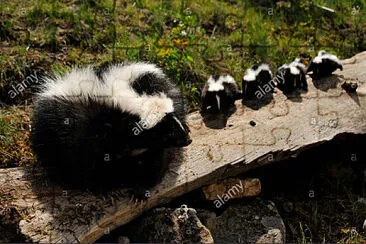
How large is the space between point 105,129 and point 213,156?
3.54ft

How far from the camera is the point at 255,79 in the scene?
5379 millimetres

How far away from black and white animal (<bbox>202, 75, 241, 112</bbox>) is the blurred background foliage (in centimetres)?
53

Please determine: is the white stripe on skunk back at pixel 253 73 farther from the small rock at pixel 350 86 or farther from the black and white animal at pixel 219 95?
the small rock at pixel 350 86

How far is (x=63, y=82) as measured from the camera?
4.19 meters

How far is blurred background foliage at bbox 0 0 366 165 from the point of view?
223 inches

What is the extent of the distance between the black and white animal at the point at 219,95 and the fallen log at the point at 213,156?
0.44 feet

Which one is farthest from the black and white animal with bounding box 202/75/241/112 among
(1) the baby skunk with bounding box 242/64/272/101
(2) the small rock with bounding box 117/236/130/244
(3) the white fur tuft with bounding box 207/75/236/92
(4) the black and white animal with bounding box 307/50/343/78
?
(2) the small rock with bounding box 117/236/130/244

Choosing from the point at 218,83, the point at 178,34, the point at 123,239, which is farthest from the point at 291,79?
the point at 123,239

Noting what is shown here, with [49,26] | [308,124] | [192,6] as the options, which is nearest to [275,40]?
[192,6]

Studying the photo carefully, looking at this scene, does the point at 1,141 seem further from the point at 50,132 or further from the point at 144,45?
the point at 144,45

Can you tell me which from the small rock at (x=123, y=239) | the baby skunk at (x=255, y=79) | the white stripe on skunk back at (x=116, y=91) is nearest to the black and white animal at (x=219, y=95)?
the baby skunk at (x=255, y=79)

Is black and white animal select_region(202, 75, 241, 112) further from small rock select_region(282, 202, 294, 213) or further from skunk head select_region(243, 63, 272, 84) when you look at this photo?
small rock select_region(282, 202, 294, 213)

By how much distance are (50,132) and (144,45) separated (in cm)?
237

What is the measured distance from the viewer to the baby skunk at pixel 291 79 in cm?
531
